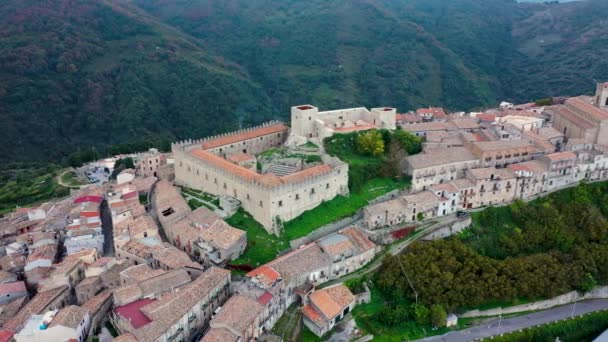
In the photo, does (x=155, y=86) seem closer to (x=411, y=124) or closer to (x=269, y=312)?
(x=411, y=124)

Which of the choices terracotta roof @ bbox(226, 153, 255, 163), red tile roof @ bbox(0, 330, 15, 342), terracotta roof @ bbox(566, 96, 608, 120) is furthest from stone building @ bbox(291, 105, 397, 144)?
red tile roof @ bbox(0, 330, 15, 342)

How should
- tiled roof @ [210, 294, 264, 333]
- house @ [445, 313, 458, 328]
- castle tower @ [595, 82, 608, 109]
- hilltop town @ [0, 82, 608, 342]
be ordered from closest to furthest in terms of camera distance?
tiled roof @ [210, 294, 264, 333] < hilltop town @ [0, 82, 608, 342] < house @ [445, 313, 458, 328] < castle tower @ [595, 82, 608, 109]

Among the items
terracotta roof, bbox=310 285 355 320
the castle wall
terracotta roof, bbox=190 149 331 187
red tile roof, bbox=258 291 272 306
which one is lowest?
terracotta roof, bbox=310 285 355 320

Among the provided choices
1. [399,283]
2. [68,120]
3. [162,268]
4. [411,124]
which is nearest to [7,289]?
[162,268]

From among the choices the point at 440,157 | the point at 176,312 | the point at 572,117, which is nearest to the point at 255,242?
the point at 176,312

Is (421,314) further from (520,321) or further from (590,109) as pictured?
(590,109)

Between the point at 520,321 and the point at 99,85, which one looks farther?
the point at 99,85

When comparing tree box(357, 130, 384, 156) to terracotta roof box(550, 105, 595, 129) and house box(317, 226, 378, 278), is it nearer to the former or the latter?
house box(317, 226, 378, 278)
